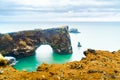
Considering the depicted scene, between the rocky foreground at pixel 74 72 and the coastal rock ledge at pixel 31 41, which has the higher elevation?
the rocky foreground at pixel 74 72

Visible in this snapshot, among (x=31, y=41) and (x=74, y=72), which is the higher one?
(x=74, y=72)

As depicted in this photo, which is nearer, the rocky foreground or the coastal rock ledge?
the rocky foreground

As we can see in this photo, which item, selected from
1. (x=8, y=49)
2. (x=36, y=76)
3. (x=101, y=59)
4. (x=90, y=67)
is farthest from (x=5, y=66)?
(x=8, y=49)

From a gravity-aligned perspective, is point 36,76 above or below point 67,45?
above

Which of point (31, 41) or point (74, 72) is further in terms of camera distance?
point (31, 41)

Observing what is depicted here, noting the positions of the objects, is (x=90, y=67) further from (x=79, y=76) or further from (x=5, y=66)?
(x=5, y=66)
